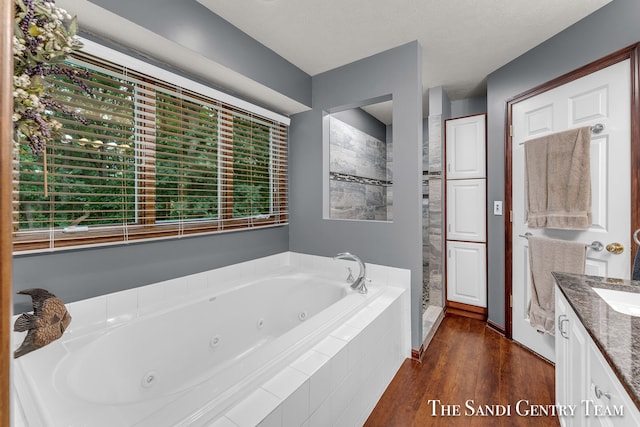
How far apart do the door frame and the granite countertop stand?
2.35ft

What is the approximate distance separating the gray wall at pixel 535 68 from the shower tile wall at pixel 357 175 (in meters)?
1.36

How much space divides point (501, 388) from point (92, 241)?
259cm

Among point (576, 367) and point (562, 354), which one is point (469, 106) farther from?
point (576, 367)

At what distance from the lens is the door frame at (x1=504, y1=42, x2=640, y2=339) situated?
1.64m

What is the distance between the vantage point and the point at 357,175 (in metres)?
3.45

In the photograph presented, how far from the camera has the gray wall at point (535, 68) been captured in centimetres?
172

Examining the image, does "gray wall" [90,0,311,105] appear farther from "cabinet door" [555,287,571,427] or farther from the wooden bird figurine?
"cabinet door" [555,287,571,427]

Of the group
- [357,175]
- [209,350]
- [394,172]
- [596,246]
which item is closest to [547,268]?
[596,246]

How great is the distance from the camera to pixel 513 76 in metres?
2.45

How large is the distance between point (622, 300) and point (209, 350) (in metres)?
2.12

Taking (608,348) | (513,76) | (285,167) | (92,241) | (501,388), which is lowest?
(501,388)

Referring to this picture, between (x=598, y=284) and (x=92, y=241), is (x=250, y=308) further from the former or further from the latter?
(x=598, y=284)

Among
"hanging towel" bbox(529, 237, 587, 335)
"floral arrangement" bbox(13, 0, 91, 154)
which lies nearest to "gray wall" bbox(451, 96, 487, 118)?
"hanging towel" bbox(529, 237, 587, 335)

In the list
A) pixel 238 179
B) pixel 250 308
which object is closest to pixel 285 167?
pixel 238 179
